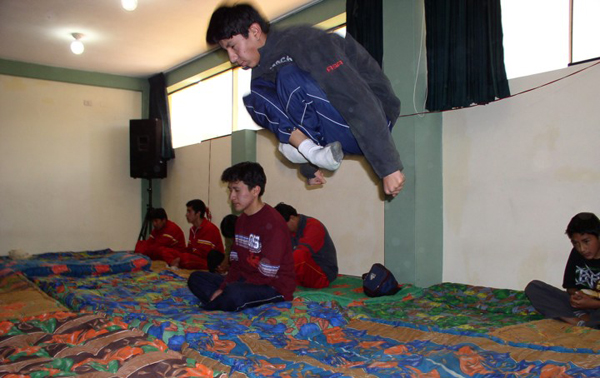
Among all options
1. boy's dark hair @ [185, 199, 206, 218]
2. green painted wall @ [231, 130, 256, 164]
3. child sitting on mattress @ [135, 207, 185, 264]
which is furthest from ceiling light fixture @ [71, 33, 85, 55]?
boy's dark hair @ [185, 199, 206, 218]

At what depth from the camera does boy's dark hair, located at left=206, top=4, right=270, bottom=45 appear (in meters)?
1.61

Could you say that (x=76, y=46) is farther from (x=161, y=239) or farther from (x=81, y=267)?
(x=81, y=267)

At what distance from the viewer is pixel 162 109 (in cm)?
762

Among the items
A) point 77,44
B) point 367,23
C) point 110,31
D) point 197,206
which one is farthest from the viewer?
point 77,44

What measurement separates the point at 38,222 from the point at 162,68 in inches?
112

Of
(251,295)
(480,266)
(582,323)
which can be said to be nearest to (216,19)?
(251,295)

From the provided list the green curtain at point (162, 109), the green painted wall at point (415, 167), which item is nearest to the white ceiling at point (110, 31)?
the green curtain at point (162, 109)

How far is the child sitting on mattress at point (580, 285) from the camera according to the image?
2533 millimetres

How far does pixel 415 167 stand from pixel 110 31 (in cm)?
397

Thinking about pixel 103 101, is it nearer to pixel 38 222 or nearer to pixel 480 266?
pixel 38 222

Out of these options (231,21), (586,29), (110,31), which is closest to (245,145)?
(110,31)

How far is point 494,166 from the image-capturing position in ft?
11.9

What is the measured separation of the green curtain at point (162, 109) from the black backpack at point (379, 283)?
470 centimetres

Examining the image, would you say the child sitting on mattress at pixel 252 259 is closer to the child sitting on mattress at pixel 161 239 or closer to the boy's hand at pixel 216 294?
the boy's hand at pixel 216 294
